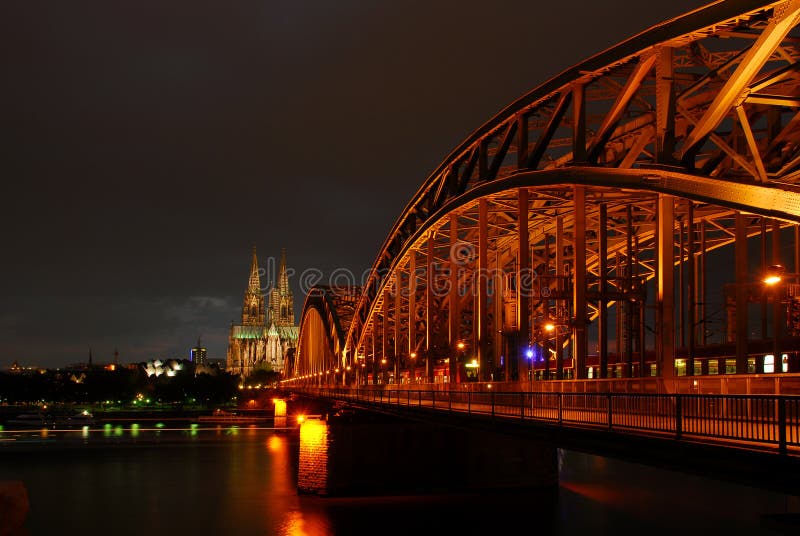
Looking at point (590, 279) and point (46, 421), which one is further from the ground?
point (590, 279)

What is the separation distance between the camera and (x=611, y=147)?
126 feet

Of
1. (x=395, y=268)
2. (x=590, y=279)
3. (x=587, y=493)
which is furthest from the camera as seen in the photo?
(x=395, y=268)

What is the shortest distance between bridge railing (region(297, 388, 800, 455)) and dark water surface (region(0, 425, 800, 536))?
16.2m

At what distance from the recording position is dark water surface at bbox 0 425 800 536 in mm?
41531

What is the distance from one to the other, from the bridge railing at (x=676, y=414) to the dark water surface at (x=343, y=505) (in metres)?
16.2

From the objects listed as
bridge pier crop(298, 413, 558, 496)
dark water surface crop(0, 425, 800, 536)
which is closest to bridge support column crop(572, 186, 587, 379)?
dark water surface crop(0, 425, 800, 536)

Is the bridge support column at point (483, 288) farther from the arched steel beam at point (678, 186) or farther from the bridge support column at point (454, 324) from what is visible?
the bridge support column at point (454, 324)

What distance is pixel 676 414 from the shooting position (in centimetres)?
1709

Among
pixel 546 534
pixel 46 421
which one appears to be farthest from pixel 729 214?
pixel 46 421

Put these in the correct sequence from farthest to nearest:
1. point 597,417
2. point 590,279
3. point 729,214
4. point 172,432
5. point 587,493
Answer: point 172,432, point 587,493, point 590,279, point 729,214, point 597,417

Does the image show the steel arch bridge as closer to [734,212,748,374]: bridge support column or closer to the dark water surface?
[734,212,748,374]: bridge support column

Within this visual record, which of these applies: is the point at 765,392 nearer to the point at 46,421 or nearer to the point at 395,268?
the point at 395,268

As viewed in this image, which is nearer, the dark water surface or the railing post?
the railing post

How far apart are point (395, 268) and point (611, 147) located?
84.3 ft
